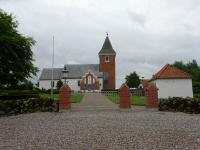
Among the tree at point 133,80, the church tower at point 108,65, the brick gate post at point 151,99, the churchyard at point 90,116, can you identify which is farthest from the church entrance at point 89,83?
the brick gate post at point 151,99

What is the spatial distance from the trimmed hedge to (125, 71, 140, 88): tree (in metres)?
59.1

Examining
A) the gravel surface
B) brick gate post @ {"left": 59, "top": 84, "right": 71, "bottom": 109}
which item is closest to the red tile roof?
brick gate post @ {"left": 59, "top": 84, "right": 71, "bottom": 109}

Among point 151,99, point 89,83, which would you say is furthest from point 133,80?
point 151,99

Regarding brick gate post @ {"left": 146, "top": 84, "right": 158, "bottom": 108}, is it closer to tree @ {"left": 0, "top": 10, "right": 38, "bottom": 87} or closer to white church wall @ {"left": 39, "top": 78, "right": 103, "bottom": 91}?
tree @ {"left": 0, "top": 10, "right": 38, "bottom": 87}

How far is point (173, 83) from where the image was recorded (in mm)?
46219

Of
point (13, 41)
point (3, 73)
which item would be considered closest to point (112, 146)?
point (13, 41)

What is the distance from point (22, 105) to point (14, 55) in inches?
365

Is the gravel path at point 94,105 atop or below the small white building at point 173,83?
below

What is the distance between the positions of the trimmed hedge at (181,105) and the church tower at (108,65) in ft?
188

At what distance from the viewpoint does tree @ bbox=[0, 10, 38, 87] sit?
94.8ft

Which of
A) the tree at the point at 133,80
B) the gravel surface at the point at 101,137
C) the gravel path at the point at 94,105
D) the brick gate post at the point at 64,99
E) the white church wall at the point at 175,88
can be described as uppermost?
A: the tree at the point at 133,80

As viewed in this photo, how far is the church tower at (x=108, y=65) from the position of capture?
81.1 metres

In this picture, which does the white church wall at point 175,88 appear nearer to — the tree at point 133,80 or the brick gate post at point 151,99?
the brick gate post at point 151,99

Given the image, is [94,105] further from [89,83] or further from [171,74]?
[89,83]
